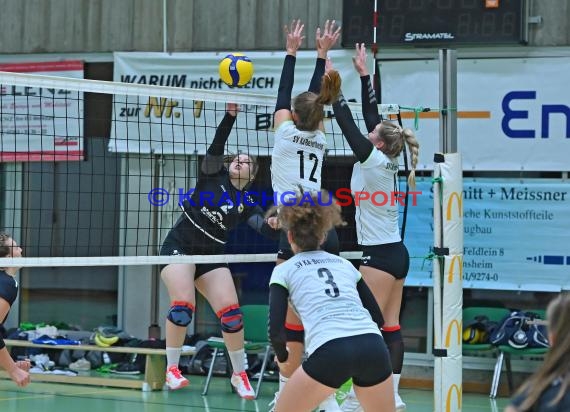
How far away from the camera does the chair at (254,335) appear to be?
11.1 m

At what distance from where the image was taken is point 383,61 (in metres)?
11.4

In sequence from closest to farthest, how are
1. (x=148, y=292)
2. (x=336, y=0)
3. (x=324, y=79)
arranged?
(x=324, y=79) < (x=336, y=0) < (x=148, y=292)

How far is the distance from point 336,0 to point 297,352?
5.47 m

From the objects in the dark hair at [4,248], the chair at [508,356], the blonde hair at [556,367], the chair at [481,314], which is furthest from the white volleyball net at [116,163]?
the blonde hair at [556,367]

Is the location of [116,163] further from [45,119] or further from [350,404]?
[350,404]

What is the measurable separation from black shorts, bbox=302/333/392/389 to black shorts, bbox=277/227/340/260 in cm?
167

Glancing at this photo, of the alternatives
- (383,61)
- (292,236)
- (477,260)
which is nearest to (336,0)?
(383,61)

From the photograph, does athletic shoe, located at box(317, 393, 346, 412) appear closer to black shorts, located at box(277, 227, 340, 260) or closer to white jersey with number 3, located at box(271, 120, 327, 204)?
black shorts, located at box(277, 227, 340, 260)

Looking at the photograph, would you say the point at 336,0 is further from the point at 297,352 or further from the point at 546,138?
the point at 297,352

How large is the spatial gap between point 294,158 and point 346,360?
2314mm

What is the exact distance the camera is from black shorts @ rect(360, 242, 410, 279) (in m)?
7.75

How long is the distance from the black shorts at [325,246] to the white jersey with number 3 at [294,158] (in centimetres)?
30

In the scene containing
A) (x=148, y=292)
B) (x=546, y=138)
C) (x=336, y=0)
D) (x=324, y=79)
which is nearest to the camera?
(x=324, y=79)

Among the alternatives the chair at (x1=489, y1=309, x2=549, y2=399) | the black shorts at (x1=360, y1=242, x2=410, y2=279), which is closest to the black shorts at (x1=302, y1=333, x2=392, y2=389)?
the black shorts at (x1=360, y1=242, x2=410, y2=279)
